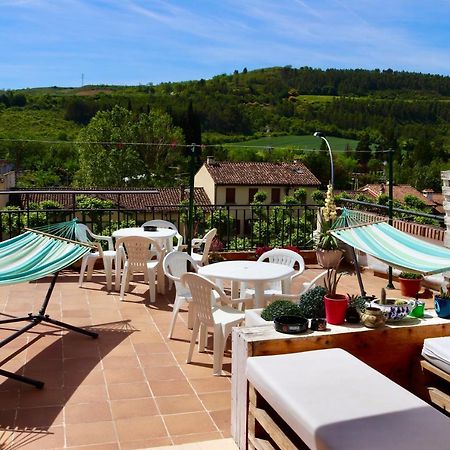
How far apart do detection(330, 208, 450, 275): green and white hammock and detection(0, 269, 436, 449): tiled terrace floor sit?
4.73 ft

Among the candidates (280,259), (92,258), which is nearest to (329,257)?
(280,259)

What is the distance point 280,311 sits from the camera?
2.87m

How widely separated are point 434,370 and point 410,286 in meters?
3.64

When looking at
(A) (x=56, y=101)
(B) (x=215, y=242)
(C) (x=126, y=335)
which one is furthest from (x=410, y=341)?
(A) (x=56, y=101)

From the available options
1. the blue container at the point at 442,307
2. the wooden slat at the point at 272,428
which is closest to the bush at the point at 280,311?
the wooden slat at the point at 272,428

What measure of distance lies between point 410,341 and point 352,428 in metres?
1.06

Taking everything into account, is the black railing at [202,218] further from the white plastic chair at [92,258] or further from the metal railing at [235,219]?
the white plastic chair at [92,258]

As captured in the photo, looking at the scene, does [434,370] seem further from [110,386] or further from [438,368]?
[110,386]

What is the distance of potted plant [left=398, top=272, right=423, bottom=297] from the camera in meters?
6.01

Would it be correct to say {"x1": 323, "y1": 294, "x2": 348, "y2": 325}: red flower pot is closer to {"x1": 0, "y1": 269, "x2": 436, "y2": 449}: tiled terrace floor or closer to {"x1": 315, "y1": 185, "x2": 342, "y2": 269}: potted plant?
{"x1": 0, "y1": 269, "x2": 436, "y2": 449}: tiled terrace floor

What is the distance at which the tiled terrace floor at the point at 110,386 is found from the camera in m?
2.85

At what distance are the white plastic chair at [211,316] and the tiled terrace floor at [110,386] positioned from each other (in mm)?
162

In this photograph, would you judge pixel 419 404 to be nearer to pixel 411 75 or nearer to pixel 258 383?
pixel 258 383

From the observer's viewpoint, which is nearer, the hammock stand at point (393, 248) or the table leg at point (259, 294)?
the hammock stand at point (393, 248)
